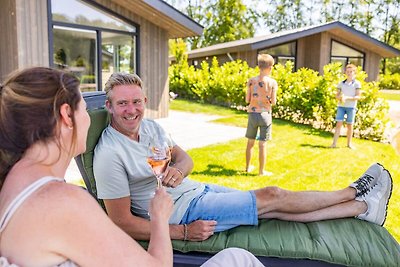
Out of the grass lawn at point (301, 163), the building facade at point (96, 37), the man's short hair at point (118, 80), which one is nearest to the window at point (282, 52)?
the building facade at point (96, 37)

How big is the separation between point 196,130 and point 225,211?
23.5 ft

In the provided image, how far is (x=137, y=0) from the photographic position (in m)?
9.54

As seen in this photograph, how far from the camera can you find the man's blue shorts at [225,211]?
2.65m

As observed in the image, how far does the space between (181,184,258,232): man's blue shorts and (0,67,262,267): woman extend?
1.31 metres

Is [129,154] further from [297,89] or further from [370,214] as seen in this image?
[297,89]

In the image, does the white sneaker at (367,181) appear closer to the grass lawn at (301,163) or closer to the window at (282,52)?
the grass lawn at (301,163)

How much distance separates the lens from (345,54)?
2075 cm

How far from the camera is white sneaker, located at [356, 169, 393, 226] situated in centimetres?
284

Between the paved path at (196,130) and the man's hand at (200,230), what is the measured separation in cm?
395

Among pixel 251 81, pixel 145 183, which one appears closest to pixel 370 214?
pixel 145 183

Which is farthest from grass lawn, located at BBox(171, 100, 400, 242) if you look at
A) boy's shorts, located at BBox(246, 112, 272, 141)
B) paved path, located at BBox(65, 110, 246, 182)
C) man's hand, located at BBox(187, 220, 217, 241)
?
man's hand, located at BBox(187, 220, 217, 241)

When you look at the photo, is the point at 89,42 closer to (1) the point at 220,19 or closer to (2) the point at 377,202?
(2) the point at 377,202

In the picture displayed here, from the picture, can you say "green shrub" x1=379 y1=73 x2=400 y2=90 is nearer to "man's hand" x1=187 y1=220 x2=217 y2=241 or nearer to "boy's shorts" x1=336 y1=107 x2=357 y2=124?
"boy's shorts" x1=336 y1=107 x2=357 y2=124

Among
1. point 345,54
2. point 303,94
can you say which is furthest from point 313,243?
point 345,54
